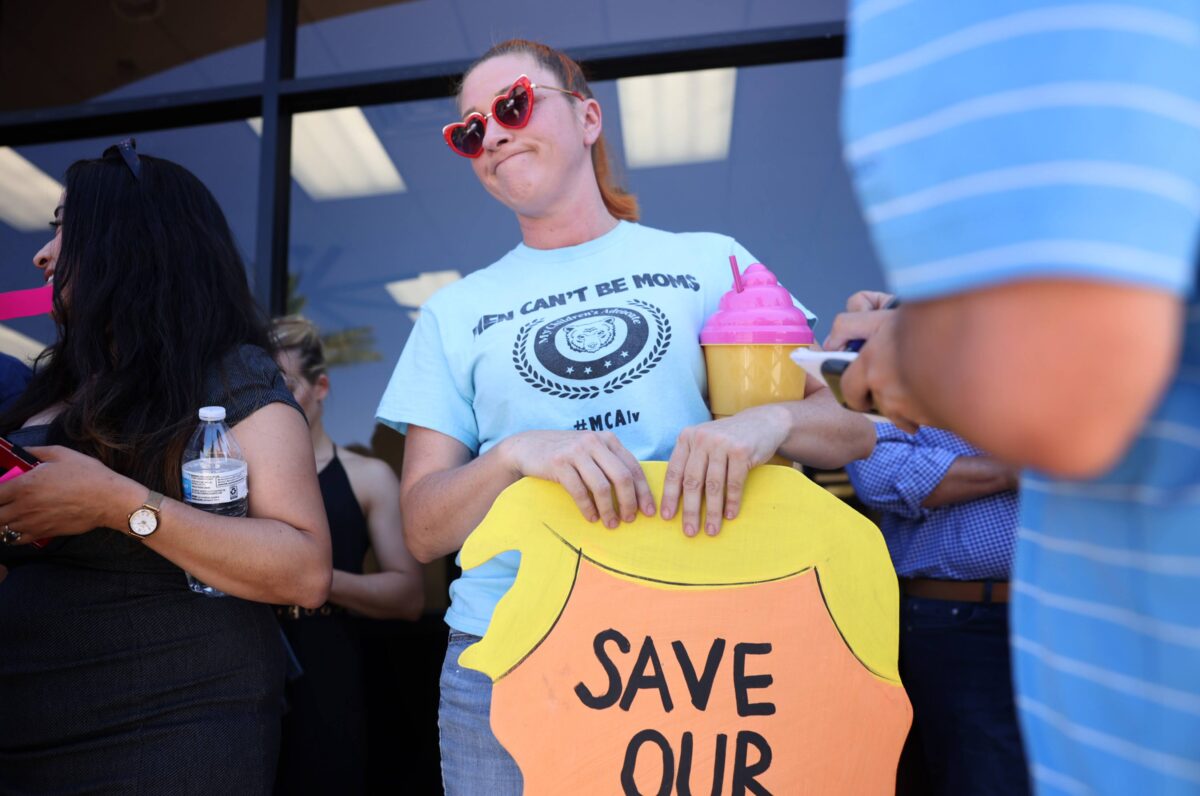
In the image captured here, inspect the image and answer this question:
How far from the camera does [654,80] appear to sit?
11.6ft

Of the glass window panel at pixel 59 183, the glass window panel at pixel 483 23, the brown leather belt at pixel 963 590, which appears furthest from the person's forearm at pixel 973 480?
the glass window panel at pixel 59 183

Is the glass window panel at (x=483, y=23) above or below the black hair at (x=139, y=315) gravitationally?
above

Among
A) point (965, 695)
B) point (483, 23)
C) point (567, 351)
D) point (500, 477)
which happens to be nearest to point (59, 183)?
point (483, 23)

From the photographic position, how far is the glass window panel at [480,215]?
3512 mm

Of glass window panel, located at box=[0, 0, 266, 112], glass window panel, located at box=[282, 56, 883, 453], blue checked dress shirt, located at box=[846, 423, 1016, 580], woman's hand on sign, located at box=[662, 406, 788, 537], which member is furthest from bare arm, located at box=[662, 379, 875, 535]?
glass window panel, located at box=[0, 0, 266, 112]

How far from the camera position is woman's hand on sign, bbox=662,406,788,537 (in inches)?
52.2

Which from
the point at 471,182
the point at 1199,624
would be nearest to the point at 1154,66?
the point at 1199,624

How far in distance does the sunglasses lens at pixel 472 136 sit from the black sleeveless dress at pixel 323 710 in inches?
46.8

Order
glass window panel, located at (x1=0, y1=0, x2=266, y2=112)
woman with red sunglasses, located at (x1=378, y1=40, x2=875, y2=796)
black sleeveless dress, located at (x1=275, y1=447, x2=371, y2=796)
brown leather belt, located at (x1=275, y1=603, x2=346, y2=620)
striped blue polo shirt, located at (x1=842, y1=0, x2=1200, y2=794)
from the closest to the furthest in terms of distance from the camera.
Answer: striped blue polo shirt, located at (x1=842, y1=0, x2=1200, y2=794) < woman with red sunglasses, located at (x1=378, y1=40, x2=875, y2=796) < black sleeveless dress, located at (x1=275, y1=447, x2=371, y2=796) < brown leather belt, located at (x1=275, y1=603, x2=346, y2=620) < glass window panel, located at (x1=0, y1=0, x2=266, y2=112)

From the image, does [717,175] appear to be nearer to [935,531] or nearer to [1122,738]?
[935,531]

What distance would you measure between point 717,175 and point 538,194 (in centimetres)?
198

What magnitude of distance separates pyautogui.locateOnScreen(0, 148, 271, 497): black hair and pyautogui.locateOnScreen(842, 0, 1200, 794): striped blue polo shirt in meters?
1.46

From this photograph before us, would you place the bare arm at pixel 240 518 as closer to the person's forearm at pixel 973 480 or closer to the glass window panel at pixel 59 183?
the person's forearm at pixel 973 480

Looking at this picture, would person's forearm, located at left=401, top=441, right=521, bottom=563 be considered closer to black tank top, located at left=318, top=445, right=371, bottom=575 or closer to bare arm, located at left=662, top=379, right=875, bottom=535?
bare arm, located at left=662, top=379, right=875, bottom=535
